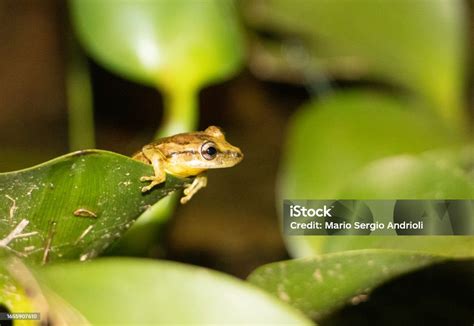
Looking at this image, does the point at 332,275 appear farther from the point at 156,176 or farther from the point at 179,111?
the point at 179,111

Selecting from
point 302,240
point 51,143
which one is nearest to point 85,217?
point 302,240

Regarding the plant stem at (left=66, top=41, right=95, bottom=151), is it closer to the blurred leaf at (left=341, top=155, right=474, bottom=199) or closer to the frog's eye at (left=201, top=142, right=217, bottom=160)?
the frog's eye at (left=201, top=142, right=217, bottom=160)

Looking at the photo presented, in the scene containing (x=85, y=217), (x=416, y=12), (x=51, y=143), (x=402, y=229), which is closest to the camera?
(x=85, y=217)

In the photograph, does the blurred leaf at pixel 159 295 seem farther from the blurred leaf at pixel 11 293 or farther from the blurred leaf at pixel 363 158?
the blurred leaf at pixel 363 158

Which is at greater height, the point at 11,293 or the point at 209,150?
the point at 209,150

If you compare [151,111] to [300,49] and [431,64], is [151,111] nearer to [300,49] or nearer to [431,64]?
[300,49]

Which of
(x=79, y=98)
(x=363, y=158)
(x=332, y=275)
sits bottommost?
(x=332, y=275)

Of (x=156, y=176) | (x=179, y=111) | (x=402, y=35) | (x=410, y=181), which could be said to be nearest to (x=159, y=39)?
(x=179, y=111)
